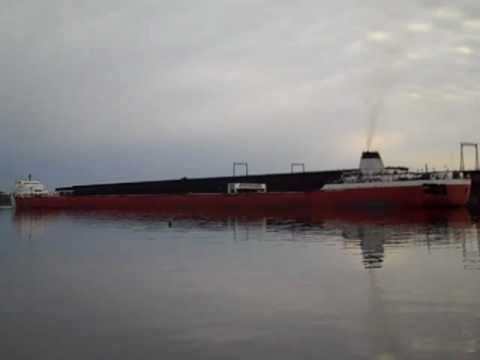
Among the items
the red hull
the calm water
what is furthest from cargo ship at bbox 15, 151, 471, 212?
the calm water

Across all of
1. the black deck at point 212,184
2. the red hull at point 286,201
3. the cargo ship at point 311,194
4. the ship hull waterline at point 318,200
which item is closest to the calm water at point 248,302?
the ship hull waterline at point 318,200

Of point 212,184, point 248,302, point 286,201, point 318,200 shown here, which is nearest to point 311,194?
point 318,200

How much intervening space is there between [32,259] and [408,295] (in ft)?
41.5

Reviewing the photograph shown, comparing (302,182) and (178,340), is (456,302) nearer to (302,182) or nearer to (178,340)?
(178,340)

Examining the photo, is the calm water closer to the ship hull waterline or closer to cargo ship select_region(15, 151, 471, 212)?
the ship hull waterline

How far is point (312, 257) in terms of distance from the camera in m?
15.4

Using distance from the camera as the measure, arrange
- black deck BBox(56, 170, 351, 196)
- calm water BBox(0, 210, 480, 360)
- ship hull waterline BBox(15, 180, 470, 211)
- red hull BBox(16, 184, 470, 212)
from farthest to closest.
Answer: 1. black deck BBox(56, 170, 351, 196)
2. red hull BBox(16, 184, 470, 212)
3. ship hull waterline BBox(15, 180, 470, 211)
4. calm water BBox(0, 210, 480, 360)

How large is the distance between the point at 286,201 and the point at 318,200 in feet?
13.5

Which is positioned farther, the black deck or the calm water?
the black deck

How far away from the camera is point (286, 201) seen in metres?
49.6

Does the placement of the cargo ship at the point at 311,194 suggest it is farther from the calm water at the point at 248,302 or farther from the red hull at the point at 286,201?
the calm water at the point at 248,302

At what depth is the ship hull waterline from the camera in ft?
132

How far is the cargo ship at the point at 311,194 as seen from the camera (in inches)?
1593

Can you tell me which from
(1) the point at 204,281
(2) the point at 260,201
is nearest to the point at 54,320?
(1) the point at 204,281
